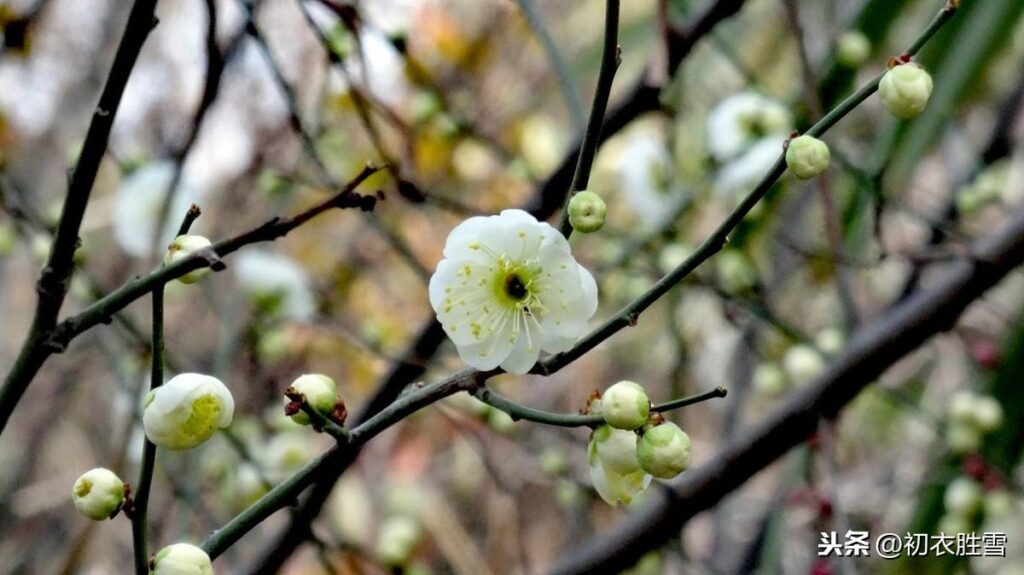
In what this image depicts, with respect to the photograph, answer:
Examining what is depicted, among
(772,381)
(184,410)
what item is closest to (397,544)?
(772,381)

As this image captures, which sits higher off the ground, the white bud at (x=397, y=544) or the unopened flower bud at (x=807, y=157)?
the white bud at (x=397, y=544)

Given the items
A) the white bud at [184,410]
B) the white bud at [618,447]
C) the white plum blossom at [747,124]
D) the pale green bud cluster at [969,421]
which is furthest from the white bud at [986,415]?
the white bud at [184,410]

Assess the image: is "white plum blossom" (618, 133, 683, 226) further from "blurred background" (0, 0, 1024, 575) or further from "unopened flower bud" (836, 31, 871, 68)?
"unopened flower bud" (836, 31, 871, 68)

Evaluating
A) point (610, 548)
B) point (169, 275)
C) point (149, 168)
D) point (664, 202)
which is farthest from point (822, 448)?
point (149, 168)

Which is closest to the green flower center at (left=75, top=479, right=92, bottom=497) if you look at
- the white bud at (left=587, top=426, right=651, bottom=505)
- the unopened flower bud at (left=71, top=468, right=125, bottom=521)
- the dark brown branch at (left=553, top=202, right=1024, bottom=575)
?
the unopened flower bud at (left=71, top=468, right=125, bottom=521)

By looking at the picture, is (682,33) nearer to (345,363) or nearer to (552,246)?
(552,246)

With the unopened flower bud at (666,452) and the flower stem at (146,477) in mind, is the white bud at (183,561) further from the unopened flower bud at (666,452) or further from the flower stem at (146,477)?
the unopened flower bud at (666,452)

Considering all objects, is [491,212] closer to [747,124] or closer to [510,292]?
[510,292]
